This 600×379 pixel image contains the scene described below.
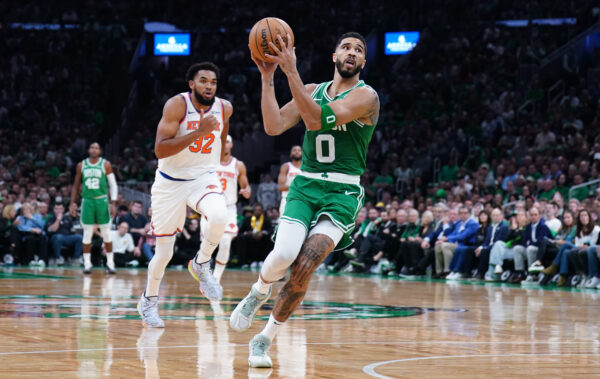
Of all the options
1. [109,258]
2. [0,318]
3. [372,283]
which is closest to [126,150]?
[109,258]

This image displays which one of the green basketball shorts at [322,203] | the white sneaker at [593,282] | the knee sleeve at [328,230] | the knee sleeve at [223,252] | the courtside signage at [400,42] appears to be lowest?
the white sneaker at [593,282]

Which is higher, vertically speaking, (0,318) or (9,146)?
(9,146)

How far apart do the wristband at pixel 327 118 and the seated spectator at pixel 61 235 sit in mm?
15613

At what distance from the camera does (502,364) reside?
553 cm

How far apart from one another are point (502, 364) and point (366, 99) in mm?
1791

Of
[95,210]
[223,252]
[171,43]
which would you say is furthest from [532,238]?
[171,43]

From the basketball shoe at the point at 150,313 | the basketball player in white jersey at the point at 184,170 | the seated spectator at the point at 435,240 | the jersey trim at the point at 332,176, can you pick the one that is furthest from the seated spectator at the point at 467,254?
the jersey trim at the point at 332,176

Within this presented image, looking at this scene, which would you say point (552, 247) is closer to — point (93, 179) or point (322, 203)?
point (93, 179)

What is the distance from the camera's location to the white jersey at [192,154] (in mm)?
8172

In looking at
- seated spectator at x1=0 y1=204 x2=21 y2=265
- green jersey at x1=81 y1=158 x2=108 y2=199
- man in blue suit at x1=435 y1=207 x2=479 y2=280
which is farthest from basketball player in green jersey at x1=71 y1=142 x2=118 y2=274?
man in blue suit at x1=435 y1=207 x2=479 y2=280

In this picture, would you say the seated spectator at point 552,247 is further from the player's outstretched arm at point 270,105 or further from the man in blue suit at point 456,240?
the player's outstretched arm at point 270,105

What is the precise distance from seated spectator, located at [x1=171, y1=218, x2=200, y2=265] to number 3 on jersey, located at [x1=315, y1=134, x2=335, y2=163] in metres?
15.0

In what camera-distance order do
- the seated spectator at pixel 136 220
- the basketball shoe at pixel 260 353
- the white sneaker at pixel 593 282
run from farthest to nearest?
the seated spectator at pixel 136 220 < the white sneaker at pixel 593 282 < the basketball shoe at pixel 260 353

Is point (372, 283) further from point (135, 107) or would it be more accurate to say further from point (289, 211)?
point (135, 107)
